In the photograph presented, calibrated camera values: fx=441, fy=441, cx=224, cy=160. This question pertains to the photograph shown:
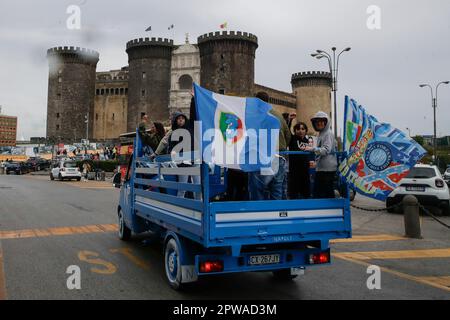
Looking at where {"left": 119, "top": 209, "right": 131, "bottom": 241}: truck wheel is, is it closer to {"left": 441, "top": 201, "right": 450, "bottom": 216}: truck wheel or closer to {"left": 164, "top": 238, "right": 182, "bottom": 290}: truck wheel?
{"left": 164, "top": 238, "right": 182, "bottom": 290}: truck wheel

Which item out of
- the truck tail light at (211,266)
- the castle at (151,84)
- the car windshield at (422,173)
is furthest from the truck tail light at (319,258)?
the castle at (151,84)

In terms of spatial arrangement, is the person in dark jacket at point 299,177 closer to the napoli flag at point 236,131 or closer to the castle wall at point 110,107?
the napoli flag at point 236,131

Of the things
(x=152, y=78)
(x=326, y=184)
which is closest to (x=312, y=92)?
(x=152, y=78)

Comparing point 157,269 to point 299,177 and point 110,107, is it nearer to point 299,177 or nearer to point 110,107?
point 299,177

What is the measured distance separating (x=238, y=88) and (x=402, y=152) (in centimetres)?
5877

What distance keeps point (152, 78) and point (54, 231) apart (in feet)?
203

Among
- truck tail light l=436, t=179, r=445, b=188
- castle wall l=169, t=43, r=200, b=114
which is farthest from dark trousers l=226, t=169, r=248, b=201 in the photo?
castle wall l=169, t=43, r=200, b=114

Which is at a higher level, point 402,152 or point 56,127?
point 56,127

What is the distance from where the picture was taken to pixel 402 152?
5434 mm

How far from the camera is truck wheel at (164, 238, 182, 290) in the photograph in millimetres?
5353

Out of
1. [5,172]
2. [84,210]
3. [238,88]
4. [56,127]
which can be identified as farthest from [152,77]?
[84,210]

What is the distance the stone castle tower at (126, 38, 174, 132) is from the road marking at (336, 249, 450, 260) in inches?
2448

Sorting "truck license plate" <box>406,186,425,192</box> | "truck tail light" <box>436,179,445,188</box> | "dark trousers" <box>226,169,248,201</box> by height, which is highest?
"dark trousers" <box>226,169,248,201</box>

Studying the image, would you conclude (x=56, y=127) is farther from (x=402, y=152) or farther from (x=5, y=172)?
(x=402, y=152)
